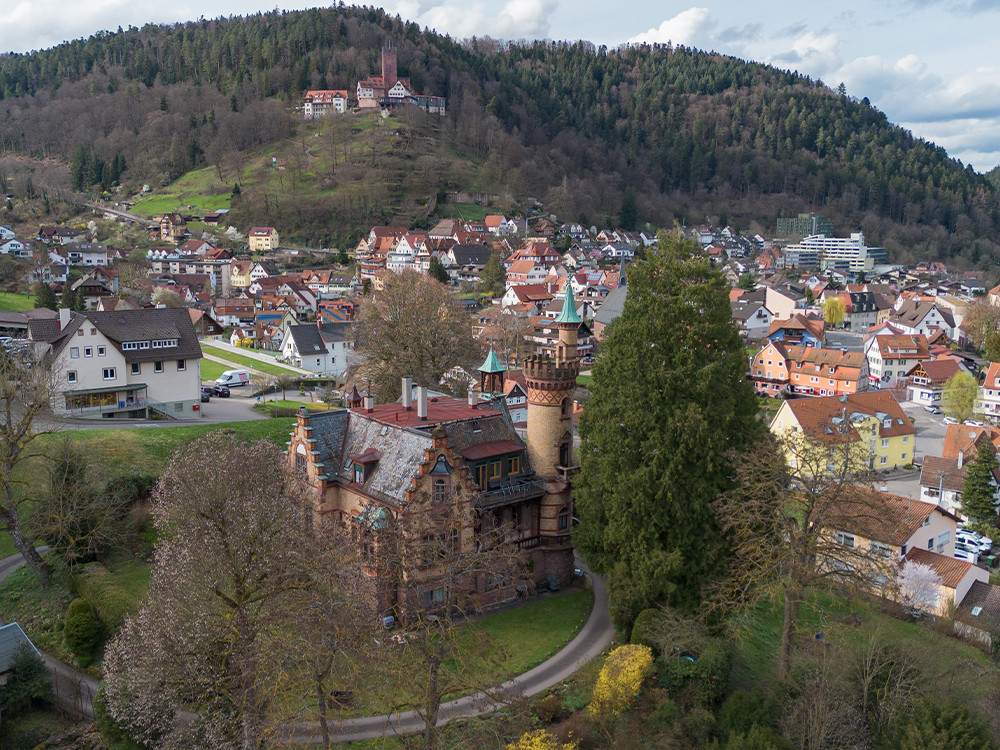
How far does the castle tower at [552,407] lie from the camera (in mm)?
33656

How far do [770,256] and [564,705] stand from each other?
592 ft

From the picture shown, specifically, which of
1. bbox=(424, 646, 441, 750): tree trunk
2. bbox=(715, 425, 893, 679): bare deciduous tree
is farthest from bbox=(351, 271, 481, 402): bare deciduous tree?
bbox=(424, 646, 441, 750): tree trunk

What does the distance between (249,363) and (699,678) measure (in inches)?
2146

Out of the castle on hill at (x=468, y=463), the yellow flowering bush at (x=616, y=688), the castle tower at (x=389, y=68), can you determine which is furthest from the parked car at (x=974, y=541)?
the castle tower at (x=389, y=68)

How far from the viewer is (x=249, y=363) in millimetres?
70500

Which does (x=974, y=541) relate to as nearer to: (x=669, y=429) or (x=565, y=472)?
(x=565, y=472)

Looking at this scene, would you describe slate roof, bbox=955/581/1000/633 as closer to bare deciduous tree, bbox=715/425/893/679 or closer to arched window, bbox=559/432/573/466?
bare deciduous tree, bbox=715/425/893/679

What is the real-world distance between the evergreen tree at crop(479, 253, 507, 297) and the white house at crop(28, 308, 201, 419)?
255ft

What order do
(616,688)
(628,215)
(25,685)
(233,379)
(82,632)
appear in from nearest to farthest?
1. (616,688)
2. (25,685)
3. (82,632)
4. (233,379)
5. (628,215)

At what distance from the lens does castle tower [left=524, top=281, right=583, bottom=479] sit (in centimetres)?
3366

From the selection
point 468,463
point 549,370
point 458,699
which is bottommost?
point 458,699

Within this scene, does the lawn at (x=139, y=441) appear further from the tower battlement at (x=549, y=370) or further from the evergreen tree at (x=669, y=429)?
the evergreen tree at (x=669, y=429)

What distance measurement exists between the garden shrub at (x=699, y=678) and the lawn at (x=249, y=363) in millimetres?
47503

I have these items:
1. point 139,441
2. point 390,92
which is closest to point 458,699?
point 139,441
